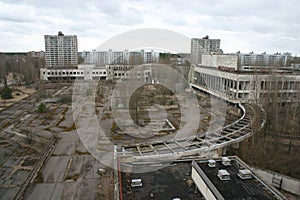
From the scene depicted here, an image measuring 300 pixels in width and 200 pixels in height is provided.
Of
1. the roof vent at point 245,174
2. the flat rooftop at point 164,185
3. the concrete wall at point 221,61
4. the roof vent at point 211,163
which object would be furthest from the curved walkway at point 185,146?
the concrete wall at point 221,61

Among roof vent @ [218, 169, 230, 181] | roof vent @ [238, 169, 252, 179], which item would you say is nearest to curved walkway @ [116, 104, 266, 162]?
roof vent @ [218, 169, 230, 181]

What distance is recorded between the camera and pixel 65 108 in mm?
17750

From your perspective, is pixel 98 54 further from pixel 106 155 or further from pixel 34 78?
pixel 106 155

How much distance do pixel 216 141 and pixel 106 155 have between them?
459 centimetres

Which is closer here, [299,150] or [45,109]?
[299,150]

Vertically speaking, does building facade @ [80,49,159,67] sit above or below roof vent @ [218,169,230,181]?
above

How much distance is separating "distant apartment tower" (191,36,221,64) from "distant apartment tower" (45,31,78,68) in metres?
23.6

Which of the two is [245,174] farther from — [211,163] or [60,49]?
[60,49]

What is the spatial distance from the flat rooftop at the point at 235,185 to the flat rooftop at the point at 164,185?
1.34ft

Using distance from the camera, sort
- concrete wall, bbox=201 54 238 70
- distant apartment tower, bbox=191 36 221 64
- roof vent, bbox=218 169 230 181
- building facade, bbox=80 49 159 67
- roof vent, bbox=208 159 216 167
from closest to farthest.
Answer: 1. roof vent, bbox=218 169 230 181
2. roof vent, bbox=208 159 216 167
3. concrete wall, bbox=201 54 238 70
4. building facade, bbox=80 49 159 67
5. distant apartment tower, bbox=191 36 221 64

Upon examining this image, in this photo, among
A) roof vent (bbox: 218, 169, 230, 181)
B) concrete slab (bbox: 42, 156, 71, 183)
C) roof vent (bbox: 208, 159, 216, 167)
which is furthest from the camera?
concrete slab (bbox: 42, 156, 71, 183)

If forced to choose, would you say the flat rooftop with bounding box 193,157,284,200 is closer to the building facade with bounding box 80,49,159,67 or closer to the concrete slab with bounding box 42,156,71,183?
the concrete slab with bounding box 42,156,71,183

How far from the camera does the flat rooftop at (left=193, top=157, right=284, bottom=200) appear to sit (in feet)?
15.0

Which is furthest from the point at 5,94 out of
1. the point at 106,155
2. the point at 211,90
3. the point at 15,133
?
the point at 211,90
